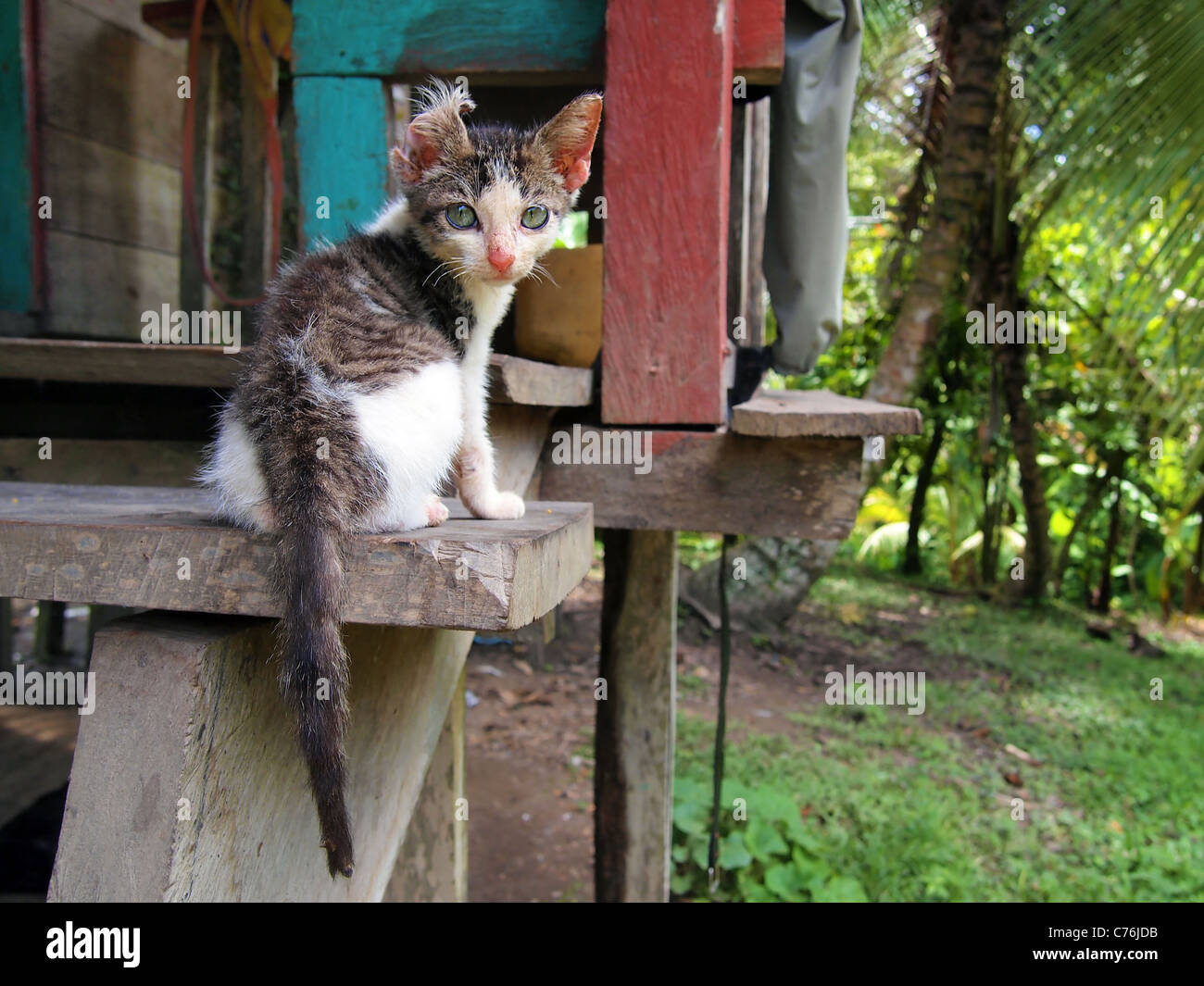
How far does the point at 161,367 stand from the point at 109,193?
86.1 inches

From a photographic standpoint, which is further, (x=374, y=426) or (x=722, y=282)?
(x=722, y=282)

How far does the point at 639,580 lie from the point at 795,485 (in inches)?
51.8

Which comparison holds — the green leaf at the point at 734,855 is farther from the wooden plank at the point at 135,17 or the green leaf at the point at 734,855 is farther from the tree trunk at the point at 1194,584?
the tree trunk at the point at 1194,584

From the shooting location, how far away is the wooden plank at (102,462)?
89.7 inches

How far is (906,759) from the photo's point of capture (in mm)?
5391

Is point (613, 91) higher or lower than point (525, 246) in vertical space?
higher

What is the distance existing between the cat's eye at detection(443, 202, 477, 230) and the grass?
3.56 m

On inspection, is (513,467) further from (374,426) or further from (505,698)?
(505,698)

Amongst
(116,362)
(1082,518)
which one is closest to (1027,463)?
(1082,518)

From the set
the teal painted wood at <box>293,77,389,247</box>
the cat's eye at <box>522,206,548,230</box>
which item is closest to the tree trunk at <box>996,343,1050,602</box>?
the teal painted wood at <box>293,77,389,247</box>

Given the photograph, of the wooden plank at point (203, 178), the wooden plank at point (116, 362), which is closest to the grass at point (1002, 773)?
the wooden plank at point (116, 362)

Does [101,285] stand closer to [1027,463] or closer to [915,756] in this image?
[915,756]

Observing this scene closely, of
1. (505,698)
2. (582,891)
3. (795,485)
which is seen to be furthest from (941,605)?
(795,485)

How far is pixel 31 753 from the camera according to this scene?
12.6ft
